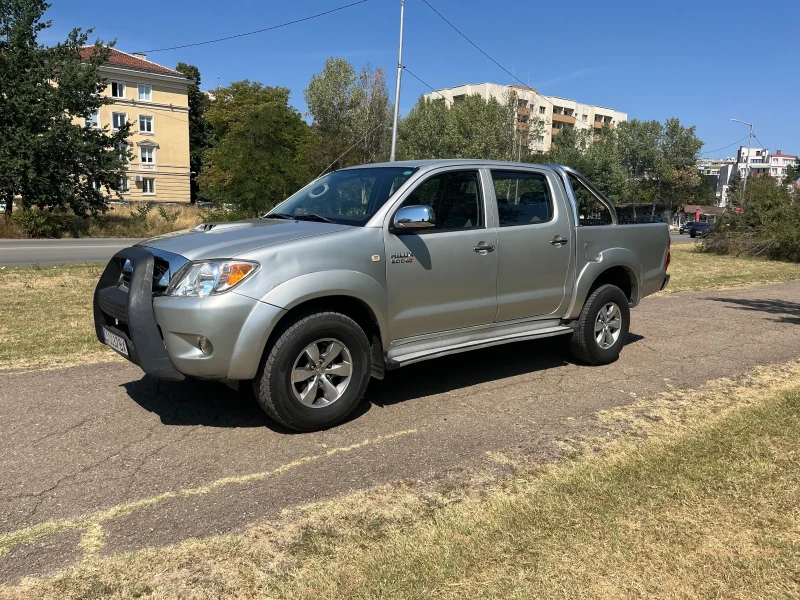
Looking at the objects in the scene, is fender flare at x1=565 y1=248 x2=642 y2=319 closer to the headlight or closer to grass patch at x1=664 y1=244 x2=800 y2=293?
the headlight

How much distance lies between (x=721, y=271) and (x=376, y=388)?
14.2m

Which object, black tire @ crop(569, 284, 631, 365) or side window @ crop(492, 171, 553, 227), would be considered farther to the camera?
black tire @ crop(569, 284, 631, 365)

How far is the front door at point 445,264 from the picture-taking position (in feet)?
15.4

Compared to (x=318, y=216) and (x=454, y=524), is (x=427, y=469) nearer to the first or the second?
(x=454, y=524)

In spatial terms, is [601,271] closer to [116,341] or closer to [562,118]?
[116,341]

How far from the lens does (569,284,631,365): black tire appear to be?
6.14 m

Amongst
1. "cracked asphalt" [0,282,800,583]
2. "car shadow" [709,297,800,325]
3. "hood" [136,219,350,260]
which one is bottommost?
"cracked asphalt" [0,282,800,583]

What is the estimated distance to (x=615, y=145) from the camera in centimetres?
7306

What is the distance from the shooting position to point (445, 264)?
4.92m

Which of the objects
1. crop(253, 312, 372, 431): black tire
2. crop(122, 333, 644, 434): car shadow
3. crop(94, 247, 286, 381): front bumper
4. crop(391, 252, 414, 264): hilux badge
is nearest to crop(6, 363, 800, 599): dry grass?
crop(253, 312, 372, 431): black tire

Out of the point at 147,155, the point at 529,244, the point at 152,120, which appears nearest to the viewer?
the point at 529,244

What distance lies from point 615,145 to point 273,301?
2975 inches

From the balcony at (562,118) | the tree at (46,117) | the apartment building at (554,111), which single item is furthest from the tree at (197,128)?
the balcony at (562,118)

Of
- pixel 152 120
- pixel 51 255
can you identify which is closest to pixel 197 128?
pixel 152 120
